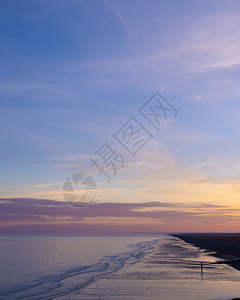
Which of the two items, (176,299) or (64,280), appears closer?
(176,299)

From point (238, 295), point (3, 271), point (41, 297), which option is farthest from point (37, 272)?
point (238, 295)

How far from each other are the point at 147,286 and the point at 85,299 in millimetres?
6593

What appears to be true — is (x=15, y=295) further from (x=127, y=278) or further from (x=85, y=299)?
(x=127, y=278)

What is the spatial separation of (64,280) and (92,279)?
2.92 m

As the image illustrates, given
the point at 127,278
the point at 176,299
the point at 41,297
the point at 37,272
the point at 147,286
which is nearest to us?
the point at 176,299

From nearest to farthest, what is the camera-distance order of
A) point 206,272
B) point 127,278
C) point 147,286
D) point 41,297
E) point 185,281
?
point 41,297
point 147,286
point 185,281
point 127,278
point 206,272

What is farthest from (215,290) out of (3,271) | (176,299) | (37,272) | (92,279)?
(3,271)

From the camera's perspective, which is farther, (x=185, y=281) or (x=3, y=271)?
(x=3, y=271)

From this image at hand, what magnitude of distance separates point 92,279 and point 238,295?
15.8 m

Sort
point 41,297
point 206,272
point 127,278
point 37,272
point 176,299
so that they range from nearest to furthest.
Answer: point 176,299 < point 41,297 < point 127,278 < point 206,272 < point 37,272

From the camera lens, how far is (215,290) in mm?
25828

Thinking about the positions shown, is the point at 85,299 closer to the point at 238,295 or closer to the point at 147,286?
the point at 147,286

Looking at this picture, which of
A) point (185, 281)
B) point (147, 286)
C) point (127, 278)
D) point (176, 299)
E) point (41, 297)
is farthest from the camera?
point (127, 278)

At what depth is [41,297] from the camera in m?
→ 25.3
